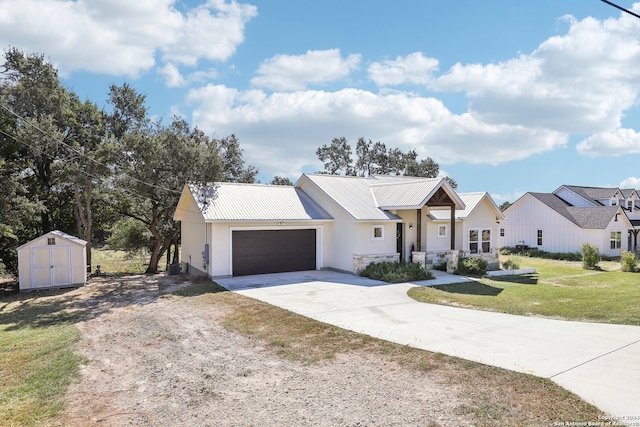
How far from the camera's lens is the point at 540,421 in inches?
192

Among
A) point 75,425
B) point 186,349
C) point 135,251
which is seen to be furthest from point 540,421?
point 135,251

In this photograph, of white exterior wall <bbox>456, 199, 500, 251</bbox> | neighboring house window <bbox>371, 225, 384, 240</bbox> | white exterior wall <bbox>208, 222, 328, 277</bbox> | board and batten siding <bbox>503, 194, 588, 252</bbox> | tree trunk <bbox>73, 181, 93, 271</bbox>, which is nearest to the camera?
white exterior wall <bbox>208, 222, 328, 277</bbox>

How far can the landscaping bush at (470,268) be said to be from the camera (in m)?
19.6

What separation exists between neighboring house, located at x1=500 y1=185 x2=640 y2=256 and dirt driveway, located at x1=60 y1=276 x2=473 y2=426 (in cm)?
2999

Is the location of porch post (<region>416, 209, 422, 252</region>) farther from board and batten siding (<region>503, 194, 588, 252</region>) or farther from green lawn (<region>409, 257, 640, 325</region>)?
board and batten siding (<region>503, 194, 588, 252</region>)

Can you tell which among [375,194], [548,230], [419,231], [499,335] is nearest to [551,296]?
[419,231]

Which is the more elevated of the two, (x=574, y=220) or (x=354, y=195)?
(x=354, y=195)

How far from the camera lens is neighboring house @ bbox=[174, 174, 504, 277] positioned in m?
17.9

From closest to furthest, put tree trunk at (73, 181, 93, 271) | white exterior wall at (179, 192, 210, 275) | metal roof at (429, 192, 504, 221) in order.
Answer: white exterior wall at (179, 192, 210, 275)
metal roof at (429, 192, 504, 221)
tree trunk at (73, 181, 93, 271)

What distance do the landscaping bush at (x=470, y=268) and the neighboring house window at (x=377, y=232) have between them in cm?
409

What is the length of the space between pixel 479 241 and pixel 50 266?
2043 cm

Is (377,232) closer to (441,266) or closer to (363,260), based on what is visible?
(363,260)

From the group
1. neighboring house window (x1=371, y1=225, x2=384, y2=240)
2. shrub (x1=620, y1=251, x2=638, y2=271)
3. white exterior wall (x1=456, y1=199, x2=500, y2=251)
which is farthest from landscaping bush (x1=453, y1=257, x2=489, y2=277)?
shrub (x1=620, y1=251, x2=638, y2=271)

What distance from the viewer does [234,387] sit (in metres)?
6.23
